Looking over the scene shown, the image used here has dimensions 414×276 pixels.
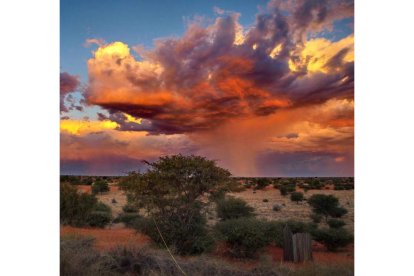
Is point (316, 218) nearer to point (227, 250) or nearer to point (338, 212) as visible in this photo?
point (338, 212)

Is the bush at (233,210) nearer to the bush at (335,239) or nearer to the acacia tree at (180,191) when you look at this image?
the bush at (335,239)

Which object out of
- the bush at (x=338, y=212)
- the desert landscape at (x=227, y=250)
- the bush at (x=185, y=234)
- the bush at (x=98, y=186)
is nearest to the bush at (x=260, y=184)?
the desert landscape at (x=227, y=250)

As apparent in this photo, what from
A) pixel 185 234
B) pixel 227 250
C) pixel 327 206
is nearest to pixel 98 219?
pixel 185 234

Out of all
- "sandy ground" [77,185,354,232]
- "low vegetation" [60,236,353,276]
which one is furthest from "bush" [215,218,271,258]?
"low vegetation" [60,236,353,276]

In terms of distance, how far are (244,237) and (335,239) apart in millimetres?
2283

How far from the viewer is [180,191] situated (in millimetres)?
8086

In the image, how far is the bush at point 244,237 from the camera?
323 inches

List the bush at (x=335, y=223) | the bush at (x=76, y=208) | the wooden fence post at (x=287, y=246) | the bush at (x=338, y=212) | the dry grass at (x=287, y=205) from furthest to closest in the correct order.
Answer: the dry grass at (x=287, y=205), the bush at (x=338, y=212), the bush at (x=335, y=223), the bush at (x=76, y=208), the wooden fence post at (x=287, y=246)

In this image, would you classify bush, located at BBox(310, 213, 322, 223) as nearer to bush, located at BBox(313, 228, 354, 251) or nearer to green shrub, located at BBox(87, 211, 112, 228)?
bush, located at BBox(313, 228, 354, 251)

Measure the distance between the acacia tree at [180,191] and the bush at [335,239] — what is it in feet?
8.79

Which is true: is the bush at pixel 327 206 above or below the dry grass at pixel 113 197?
above

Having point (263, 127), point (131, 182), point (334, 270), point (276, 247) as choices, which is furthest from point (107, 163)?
point (334, 270)
